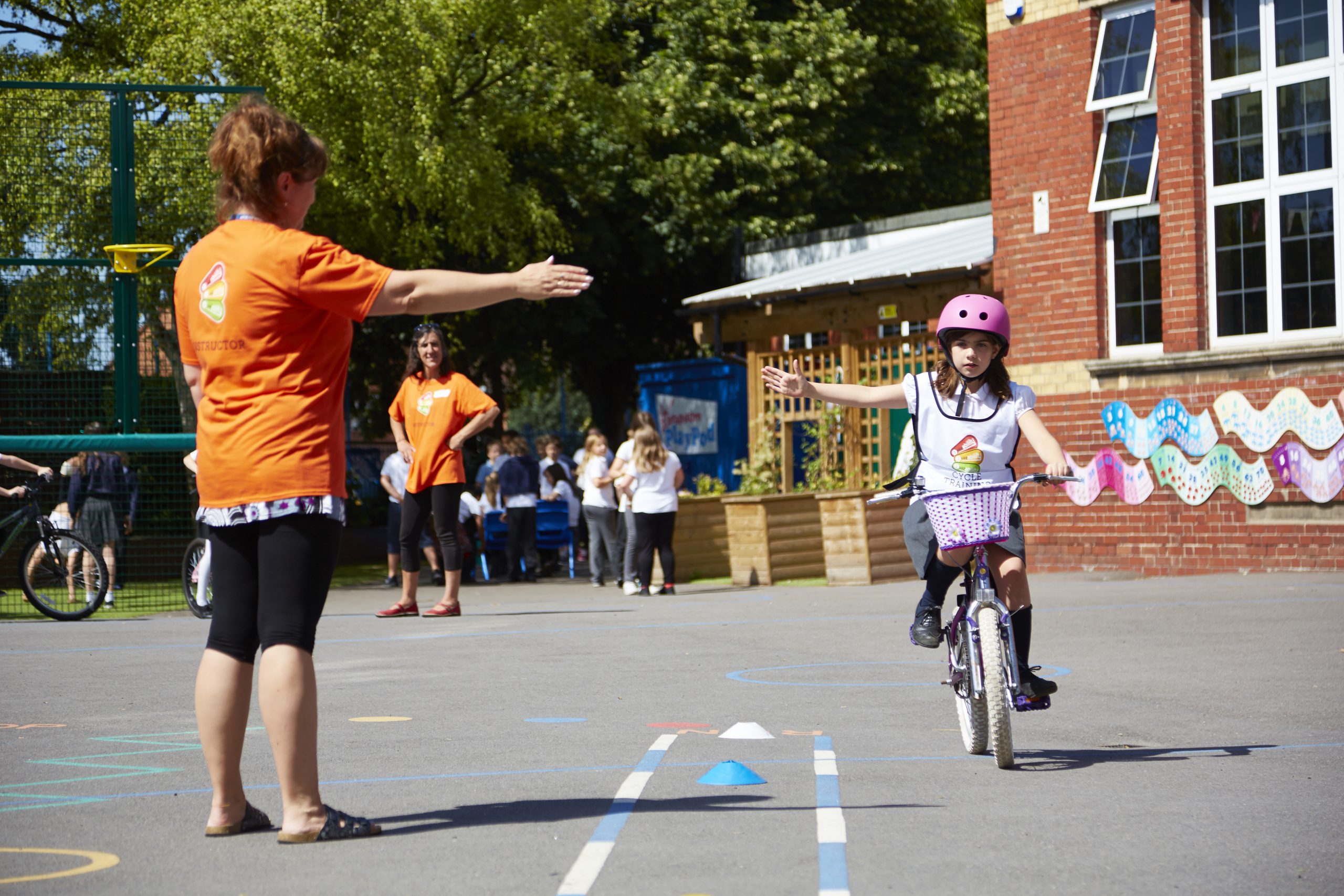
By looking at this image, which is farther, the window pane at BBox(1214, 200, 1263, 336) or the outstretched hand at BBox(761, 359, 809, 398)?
the window pane at BBox(1214, 200, 1263, 336)

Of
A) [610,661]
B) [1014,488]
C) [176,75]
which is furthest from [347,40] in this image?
[1014,488]

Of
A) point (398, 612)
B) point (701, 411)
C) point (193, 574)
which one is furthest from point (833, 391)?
point (701, 411)

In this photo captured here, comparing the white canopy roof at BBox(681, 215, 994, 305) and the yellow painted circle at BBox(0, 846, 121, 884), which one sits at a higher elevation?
the white canopy roof at BBox(681, 215, 994, 305)

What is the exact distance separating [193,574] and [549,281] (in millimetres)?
9929

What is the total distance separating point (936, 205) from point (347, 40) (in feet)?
46.4

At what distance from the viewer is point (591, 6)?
75.5ft

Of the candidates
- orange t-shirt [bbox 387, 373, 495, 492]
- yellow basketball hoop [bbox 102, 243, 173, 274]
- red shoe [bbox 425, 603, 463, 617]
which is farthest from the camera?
yellow basketball hoop [bbox 102, 243, 173, 274]

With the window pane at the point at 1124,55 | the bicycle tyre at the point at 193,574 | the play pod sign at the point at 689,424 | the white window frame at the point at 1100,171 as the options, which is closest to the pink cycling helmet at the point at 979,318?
the bicycle tyre at the point at 193,574

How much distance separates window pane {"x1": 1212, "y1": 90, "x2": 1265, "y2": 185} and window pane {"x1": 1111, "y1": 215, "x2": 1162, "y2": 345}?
87cm

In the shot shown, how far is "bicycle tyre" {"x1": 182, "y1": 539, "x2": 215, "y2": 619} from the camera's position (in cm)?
1332

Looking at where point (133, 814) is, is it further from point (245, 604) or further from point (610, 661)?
point (610, 661)

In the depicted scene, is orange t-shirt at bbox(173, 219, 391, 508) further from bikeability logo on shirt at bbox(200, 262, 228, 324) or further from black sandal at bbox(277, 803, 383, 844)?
black sandal at bbox(277, 803, 383, 844)

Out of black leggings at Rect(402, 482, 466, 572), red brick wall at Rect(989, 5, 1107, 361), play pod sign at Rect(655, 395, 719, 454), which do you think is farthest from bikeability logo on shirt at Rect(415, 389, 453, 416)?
play pod sign at Rect(655, 395, 719, 454)

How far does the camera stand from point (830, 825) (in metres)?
4.76
